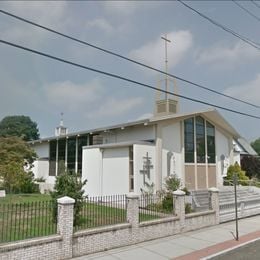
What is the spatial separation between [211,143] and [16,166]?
14.3m

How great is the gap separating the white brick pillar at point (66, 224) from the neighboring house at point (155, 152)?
29.8ft

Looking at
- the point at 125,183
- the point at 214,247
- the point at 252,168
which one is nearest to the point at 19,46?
the point at 214,247

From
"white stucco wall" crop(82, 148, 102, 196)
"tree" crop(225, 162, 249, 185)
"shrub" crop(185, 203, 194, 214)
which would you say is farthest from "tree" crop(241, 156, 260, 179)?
"shrub" crop(185, 203, 194, 214)

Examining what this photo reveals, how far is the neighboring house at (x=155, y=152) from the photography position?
19.4m

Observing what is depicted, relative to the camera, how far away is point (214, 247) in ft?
37.2

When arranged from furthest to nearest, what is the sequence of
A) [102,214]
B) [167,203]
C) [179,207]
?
[167,203], [179,207], [102,214]

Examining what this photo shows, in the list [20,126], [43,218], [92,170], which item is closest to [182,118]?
[92,170]

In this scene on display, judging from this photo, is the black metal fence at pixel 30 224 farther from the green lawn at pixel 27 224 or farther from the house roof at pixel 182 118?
the house roof at pixel 182 118

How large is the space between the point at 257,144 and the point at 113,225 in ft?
356

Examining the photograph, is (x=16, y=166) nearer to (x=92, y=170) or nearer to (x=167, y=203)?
(x=92, y=170)

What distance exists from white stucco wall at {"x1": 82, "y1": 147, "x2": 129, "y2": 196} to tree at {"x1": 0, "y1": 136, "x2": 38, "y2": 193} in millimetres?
5123

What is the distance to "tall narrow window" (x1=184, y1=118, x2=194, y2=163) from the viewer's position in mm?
22609

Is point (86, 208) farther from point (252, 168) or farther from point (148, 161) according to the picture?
point (252, 168)

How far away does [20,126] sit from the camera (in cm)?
7362
